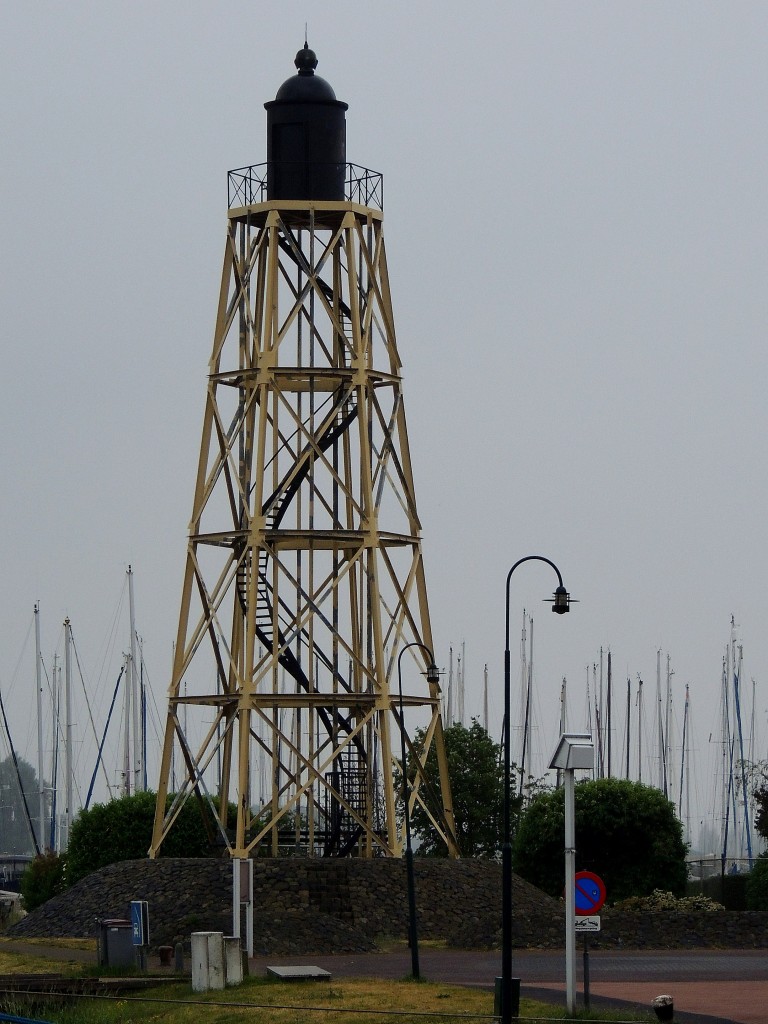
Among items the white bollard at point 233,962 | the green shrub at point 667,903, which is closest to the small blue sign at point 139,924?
the white bollard at point 233,962

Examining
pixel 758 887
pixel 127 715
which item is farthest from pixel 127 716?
pixel 758 887

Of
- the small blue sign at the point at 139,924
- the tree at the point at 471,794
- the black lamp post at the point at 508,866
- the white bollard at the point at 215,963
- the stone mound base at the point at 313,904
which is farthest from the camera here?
the tree at the point at 471,794

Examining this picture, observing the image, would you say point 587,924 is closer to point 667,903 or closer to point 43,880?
point 667,903

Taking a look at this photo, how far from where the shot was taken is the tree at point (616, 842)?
69188mm

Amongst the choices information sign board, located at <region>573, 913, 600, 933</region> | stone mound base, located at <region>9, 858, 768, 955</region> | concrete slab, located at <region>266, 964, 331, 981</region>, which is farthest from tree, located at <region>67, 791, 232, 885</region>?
information sign board, located at <region>573, 913, 600, 933</region>

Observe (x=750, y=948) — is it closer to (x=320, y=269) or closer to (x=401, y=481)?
Answer: (x=401, y=481)

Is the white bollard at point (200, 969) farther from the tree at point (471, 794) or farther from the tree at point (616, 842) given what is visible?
the tree at point (471, 794)

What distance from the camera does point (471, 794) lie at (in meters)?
78.8

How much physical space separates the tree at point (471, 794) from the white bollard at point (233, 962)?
32972 millimetres

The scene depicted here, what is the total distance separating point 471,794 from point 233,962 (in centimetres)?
3483

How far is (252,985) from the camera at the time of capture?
4438cm

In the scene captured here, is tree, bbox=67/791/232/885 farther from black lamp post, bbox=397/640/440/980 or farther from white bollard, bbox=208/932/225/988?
white bollard, bbox=208/932/225/988

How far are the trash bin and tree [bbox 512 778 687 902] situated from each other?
23.5 m

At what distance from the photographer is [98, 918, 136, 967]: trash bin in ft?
157
